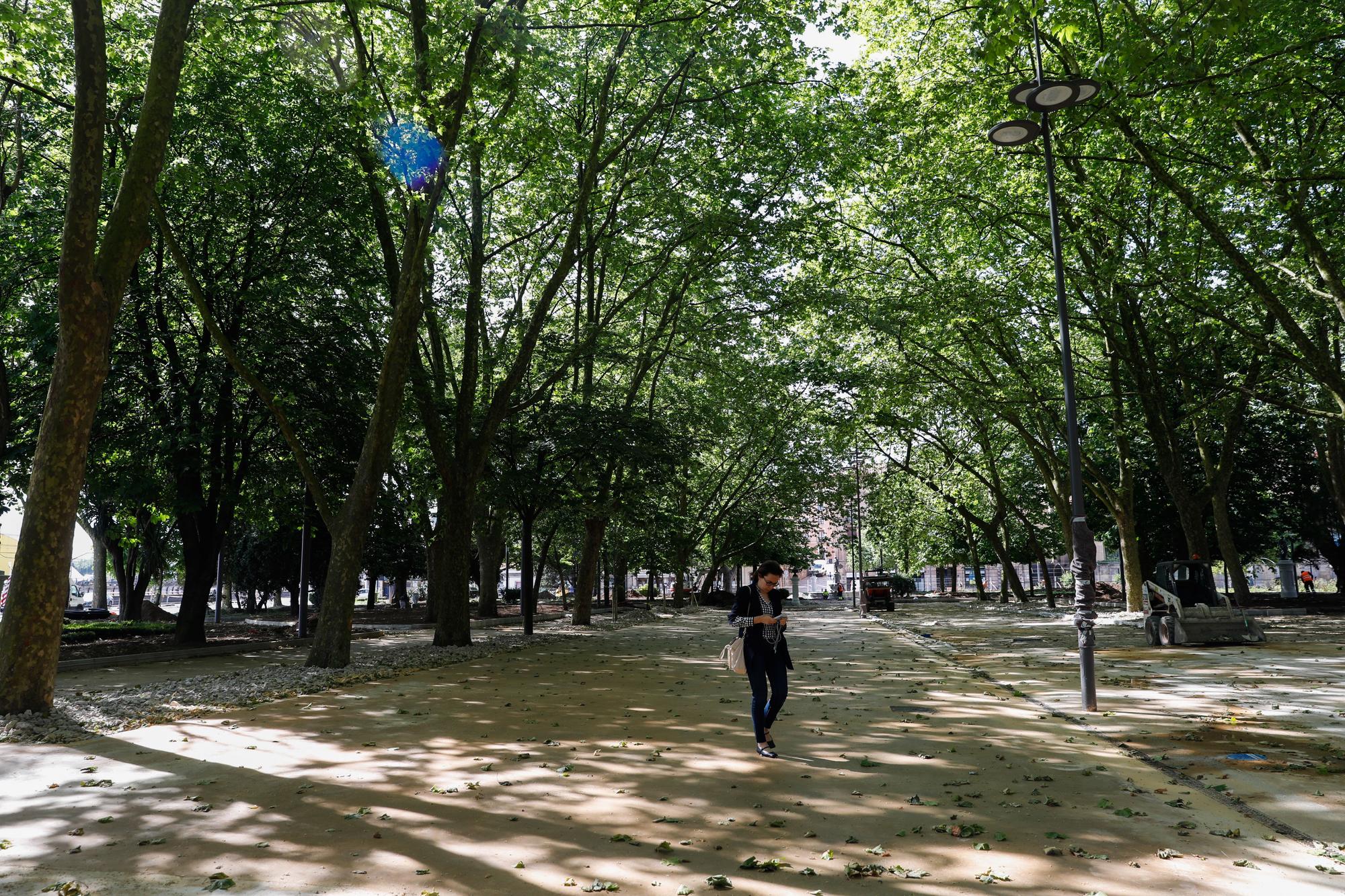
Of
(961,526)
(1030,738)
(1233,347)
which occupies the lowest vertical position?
(1030,738)

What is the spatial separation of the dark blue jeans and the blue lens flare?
9.93 m

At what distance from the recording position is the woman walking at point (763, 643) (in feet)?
25.4

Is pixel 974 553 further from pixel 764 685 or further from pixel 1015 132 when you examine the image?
pixel 764 685

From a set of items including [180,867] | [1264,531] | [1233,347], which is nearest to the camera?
[180,867]

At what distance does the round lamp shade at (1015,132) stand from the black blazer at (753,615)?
23.1 feet

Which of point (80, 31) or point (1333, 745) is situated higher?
point (80, 31)

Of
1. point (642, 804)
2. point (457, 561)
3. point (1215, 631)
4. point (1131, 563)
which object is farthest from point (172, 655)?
point (1131, 563)

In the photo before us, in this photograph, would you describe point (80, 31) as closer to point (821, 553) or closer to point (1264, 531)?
point (1264, 531)

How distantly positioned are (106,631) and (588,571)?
514 inches

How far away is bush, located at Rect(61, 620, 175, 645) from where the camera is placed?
69.1 ft

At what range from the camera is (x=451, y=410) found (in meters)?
20.1

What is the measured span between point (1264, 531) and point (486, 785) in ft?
145

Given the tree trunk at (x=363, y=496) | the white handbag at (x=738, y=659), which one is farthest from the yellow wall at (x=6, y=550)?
the white handbag at (x=738, y=659)

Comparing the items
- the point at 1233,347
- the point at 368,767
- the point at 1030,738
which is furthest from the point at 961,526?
the point at 368,767
